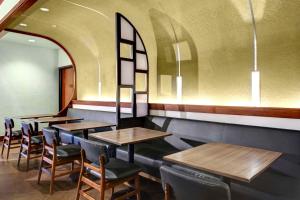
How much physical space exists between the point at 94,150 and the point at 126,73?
162 centimetres

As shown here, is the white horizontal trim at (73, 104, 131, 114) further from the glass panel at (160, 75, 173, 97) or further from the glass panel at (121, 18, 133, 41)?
the glass panel at (121, 18, 133, 41)

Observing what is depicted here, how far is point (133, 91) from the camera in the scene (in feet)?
11.6

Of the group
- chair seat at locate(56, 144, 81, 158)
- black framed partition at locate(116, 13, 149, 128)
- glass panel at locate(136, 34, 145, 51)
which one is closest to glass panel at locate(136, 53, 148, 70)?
black framed partition at locate(116, 13, 149, 128)

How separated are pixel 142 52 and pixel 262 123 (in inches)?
84.6

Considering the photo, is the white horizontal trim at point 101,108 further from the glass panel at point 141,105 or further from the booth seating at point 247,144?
the booth seating at point 247,144

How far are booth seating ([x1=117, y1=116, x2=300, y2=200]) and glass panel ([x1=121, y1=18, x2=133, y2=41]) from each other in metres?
1.38

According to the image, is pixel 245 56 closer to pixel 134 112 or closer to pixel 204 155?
pixel 204 155

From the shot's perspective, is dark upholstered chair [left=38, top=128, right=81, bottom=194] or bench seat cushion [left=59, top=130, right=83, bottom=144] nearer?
dark upholstered chair [left=38, top=128, right=81, bottom=194]

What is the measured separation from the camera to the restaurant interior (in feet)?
6.75

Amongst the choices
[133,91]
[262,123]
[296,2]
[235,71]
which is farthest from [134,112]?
[296,2]

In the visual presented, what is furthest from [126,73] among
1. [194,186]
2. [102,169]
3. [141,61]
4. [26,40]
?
[26,40]

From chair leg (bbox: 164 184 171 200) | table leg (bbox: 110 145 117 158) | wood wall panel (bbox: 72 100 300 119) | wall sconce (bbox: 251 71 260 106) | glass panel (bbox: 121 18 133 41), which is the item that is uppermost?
glass panel (bbox: 121 18 133 41)

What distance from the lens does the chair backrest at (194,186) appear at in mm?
1243

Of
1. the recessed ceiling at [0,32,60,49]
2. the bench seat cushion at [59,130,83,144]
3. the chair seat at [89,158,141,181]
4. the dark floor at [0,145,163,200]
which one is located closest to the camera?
the chair seat at [89,158,141,181]
